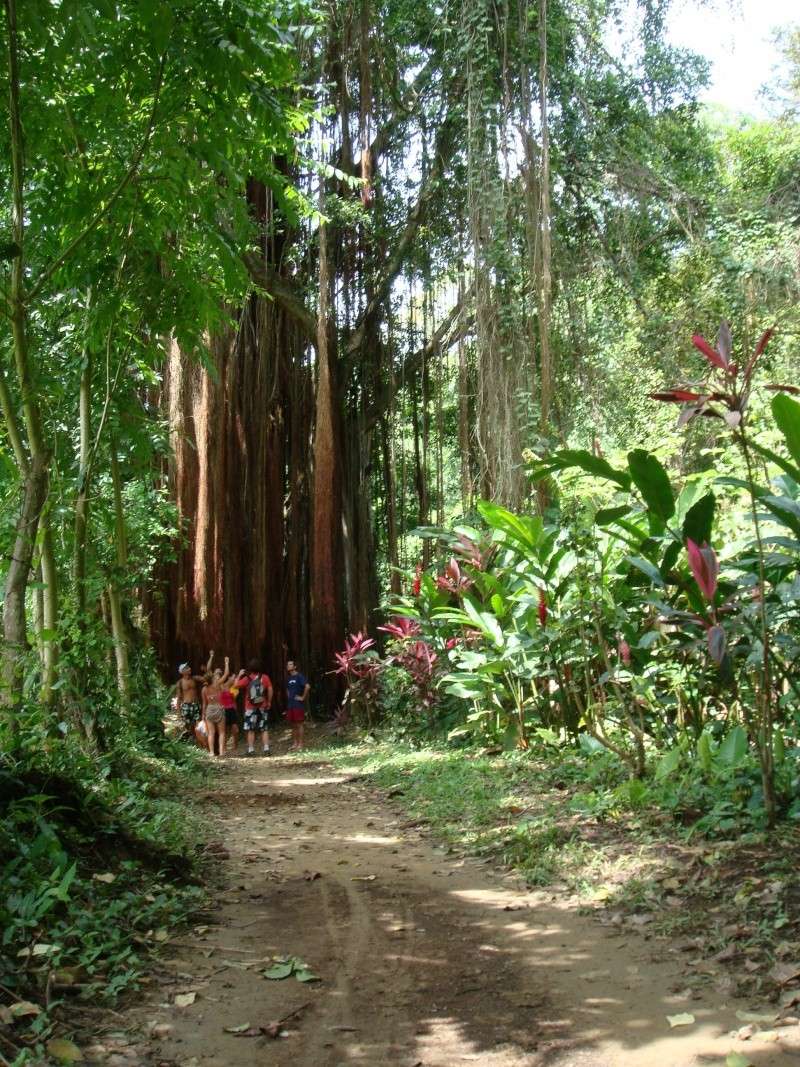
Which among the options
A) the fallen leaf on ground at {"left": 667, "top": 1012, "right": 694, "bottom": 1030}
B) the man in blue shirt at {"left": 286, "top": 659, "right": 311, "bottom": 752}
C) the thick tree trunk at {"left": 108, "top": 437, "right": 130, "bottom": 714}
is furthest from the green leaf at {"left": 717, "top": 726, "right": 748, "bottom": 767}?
the man in blue shirt at {"left": 286, "top": 659, "right": 311, "bottom": 752}

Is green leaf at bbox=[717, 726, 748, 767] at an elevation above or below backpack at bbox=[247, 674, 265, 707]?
above

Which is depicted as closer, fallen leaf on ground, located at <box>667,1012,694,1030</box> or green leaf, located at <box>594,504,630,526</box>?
fallen leaf on ground, located at <box>667,1012,694,1030</box>

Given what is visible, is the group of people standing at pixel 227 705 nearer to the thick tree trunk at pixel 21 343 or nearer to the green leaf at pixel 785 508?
the thick tree trunk at pixel 21 343

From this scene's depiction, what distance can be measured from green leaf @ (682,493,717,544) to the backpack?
8443mm

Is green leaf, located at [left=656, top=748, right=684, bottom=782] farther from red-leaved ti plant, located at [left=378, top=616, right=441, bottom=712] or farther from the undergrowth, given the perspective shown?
red-leaved ti plant, located at [left=378, top=616, right=441, bottom=712]

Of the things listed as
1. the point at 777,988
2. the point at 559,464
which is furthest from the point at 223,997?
the point at 559,464

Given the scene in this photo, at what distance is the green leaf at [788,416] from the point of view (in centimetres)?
379

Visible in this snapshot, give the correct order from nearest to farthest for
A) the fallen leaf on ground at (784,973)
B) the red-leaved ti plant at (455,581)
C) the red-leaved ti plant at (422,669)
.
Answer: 1. the fallen leaf on ground at (784,973)
2. the red-leaved ti plant at (455,581)
3. the red-leaved ti plant at (422,669)

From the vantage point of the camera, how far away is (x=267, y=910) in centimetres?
391

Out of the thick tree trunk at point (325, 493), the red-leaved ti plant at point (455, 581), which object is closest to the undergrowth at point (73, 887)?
the red-leaved ti plant at point (455, 581)

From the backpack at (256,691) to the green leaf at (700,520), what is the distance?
8443mm

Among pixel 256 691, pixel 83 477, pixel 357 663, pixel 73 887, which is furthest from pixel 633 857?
pixel 256 691

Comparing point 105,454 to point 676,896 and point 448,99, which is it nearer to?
point 676,896

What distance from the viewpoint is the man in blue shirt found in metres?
12.5
